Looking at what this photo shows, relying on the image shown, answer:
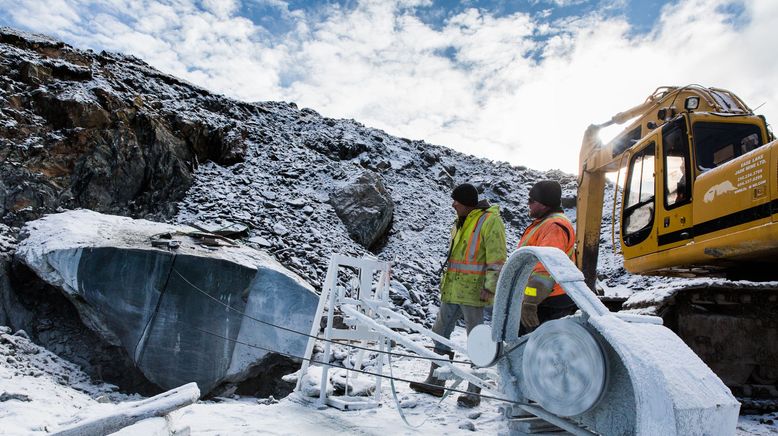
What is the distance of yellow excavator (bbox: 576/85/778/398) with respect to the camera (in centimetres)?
386

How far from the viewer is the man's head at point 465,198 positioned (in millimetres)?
4195

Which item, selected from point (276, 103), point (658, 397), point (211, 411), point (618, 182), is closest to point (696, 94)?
point (618, 182)

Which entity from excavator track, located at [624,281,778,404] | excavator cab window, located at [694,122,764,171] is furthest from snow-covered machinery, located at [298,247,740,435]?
excavator cab window, located at [694,122,764,171]

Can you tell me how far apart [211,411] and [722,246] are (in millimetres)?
4302

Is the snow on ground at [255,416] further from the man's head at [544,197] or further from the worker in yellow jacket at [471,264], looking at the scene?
the man's head at [544,197]

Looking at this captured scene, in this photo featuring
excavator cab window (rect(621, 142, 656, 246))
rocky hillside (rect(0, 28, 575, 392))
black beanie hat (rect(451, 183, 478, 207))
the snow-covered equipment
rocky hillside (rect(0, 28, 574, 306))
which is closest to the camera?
the snow-covered equipment

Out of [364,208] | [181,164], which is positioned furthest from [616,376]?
[181,164]

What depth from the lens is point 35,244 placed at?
6.12 meters

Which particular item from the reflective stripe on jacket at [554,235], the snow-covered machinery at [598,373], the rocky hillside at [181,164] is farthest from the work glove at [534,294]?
the rocky hillside at [181,164]

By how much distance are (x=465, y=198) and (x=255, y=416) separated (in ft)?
7.93

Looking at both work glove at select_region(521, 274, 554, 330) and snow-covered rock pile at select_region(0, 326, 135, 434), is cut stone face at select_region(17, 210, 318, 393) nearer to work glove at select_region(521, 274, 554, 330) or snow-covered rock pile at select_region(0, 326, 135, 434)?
snow-covered rock pile at select_region(0, 326, 135, 434)

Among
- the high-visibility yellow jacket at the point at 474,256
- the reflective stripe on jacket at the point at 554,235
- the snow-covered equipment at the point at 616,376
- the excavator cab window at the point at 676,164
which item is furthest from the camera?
the excavator cab window at the point at 676,164

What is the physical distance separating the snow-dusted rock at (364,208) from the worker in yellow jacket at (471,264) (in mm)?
8002

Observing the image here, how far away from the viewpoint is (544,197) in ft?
11.0
